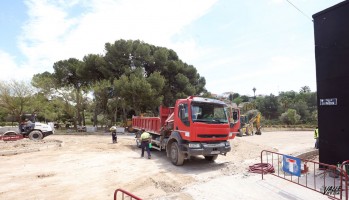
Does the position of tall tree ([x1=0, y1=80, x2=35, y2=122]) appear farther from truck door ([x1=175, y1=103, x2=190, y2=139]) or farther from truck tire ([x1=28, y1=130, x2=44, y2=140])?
truck door ([x1=175, y1=103, x2=190, y2=139])

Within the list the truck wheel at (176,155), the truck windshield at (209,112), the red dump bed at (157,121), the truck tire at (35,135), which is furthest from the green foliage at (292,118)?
the truck tire at (35,135)

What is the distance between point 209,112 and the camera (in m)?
11.2

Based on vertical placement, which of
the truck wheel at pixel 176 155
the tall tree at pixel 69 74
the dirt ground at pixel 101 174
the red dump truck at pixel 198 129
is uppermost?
the tall tree at pixel 69 74

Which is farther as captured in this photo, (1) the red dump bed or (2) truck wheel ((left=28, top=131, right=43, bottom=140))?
(2) truck wheel ((left=28, top=131, right=43, bottom=140))

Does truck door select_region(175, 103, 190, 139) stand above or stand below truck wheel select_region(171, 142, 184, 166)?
above

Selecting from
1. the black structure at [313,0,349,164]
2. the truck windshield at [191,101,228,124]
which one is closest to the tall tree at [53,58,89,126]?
the truck windshield at [191,101,228,124]

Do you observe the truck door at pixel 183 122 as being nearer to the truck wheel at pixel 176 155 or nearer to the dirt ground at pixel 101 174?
the truck wheel at pixel 176 155

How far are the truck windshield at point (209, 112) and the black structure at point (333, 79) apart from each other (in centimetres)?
369

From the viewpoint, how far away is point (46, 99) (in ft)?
103

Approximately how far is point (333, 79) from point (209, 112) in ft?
15.4

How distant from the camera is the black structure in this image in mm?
9055

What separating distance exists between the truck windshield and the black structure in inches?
145

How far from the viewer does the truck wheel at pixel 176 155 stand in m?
10.9

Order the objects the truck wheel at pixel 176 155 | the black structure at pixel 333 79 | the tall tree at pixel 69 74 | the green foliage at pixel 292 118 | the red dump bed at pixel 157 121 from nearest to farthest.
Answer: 1. the black structure at pixel 333 79
2. the truck wheel at pixel 176 155
3. the red dump bed at pixel 157 121
4. the tall tree at pixel 69 74
5. the green foliage at pixel 292 118
